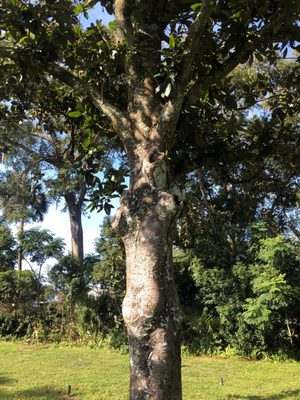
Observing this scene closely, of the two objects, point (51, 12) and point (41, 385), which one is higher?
point (51, 12)

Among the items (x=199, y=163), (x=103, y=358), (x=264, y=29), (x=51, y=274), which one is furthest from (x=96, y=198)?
(x=51, y=274)

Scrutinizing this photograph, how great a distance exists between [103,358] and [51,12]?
9.92m

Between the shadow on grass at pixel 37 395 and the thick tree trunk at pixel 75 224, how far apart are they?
554 inches

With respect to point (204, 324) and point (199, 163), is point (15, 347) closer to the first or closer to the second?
point (204, 324)

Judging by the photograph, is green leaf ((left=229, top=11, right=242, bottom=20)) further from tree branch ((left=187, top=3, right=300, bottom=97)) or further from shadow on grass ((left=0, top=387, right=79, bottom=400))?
shadow on grass ((left=0, top=387, right=79, bottom=400))

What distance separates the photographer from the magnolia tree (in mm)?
2420

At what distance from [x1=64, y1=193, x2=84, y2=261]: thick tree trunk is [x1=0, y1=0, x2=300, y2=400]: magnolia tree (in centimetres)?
1750

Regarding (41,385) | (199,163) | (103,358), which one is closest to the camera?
(199,163)

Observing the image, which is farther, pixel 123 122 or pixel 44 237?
pixel 44 237

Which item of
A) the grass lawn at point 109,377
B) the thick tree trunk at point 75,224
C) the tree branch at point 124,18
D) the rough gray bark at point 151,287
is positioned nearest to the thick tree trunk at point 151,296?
the rough gray bark at point 151,287

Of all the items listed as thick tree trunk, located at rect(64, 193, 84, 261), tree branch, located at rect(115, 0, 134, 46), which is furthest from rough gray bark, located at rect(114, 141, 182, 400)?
thick tree trunk, located at rect(64, 193, 84, 261)

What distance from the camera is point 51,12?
3051 millimetres

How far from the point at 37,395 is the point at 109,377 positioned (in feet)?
6.47

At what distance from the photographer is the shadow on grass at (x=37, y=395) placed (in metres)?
6.44
